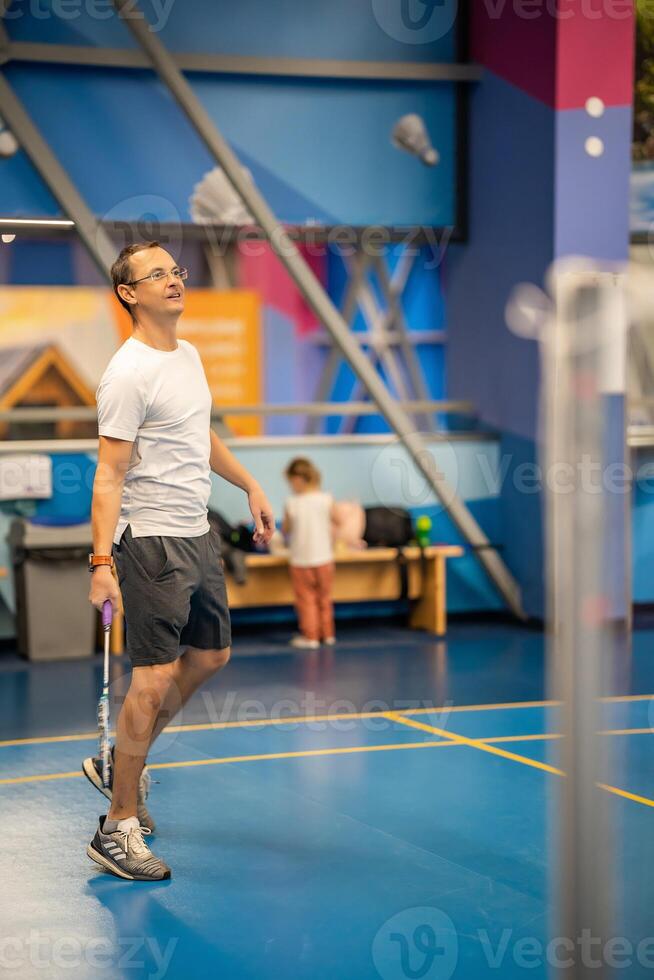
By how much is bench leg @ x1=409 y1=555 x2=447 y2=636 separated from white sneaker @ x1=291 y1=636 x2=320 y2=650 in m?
1.05

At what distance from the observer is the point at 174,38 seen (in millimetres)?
10492

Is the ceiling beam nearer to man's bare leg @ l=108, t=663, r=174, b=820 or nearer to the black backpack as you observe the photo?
the black backpack

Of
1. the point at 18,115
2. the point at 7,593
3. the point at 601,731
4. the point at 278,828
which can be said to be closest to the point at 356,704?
the point at 278,828

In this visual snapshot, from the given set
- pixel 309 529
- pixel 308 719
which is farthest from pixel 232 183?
pixel 308 719

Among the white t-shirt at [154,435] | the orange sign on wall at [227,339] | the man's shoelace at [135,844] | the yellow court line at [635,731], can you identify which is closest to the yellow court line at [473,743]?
Answer: the yellow court line at [635,731]

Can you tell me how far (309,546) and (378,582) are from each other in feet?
3.15

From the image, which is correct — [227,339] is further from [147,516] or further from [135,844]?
[135,844]

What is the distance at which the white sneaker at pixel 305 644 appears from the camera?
32.2 ft

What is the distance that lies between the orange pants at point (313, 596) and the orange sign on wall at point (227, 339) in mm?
2231

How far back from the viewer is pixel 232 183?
397 inches

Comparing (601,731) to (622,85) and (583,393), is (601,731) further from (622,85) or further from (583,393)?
(622,85)

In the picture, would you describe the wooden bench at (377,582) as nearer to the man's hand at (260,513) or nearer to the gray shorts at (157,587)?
the man's hand at (260,513)

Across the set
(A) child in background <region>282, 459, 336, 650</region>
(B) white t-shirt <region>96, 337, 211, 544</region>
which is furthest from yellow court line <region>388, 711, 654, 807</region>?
(A) child in background <region>282, 459, 336, 650</region>

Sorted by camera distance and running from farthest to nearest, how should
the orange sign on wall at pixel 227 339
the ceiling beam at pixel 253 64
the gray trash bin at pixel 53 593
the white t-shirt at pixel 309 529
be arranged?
the orange sign on wall at pixel 227 339, the ceiling beam at pixel 253 64, the white t-shirt at pixel 309 529, the gray trash bin at pixel 53 593
